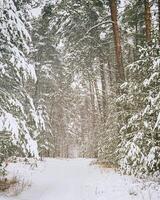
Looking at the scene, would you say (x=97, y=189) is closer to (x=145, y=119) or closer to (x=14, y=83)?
(x=145, y=119)

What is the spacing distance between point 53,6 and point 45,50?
11.9 m

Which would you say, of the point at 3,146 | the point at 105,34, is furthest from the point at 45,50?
the point at 3,146

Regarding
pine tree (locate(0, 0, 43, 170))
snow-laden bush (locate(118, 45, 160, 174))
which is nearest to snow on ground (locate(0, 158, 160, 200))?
snow-laden bush (locate(118, 45, 160, 174))

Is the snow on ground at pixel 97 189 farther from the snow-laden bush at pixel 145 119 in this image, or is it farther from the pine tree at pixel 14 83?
the pine tree at pixel 14 83

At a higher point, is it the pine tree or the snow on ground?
the pine tree

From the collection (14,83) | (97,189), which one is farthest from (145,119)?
(14,83)

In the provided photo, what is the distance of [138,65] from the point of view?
1266 centimetres

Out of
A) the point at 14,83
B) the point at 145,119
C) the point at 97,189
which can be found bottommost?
the point at 97,189

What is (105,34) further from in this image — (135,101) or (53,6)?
(135,101)

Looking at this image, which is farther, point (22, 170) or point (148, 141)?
point (22, 170)

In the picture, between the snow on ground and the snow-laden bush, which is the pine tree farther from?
the snow-laden bush

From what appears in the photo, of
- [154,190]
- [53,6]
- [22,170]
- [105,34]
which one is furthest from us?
[105,34]

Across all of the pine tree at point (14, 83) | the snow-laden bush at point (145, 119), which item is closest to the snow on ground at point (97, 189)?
the snow-laden bush at point (145, 119)

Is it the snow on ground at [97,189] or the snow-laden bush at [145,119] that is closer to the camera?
the snow on ground at [97,189]
